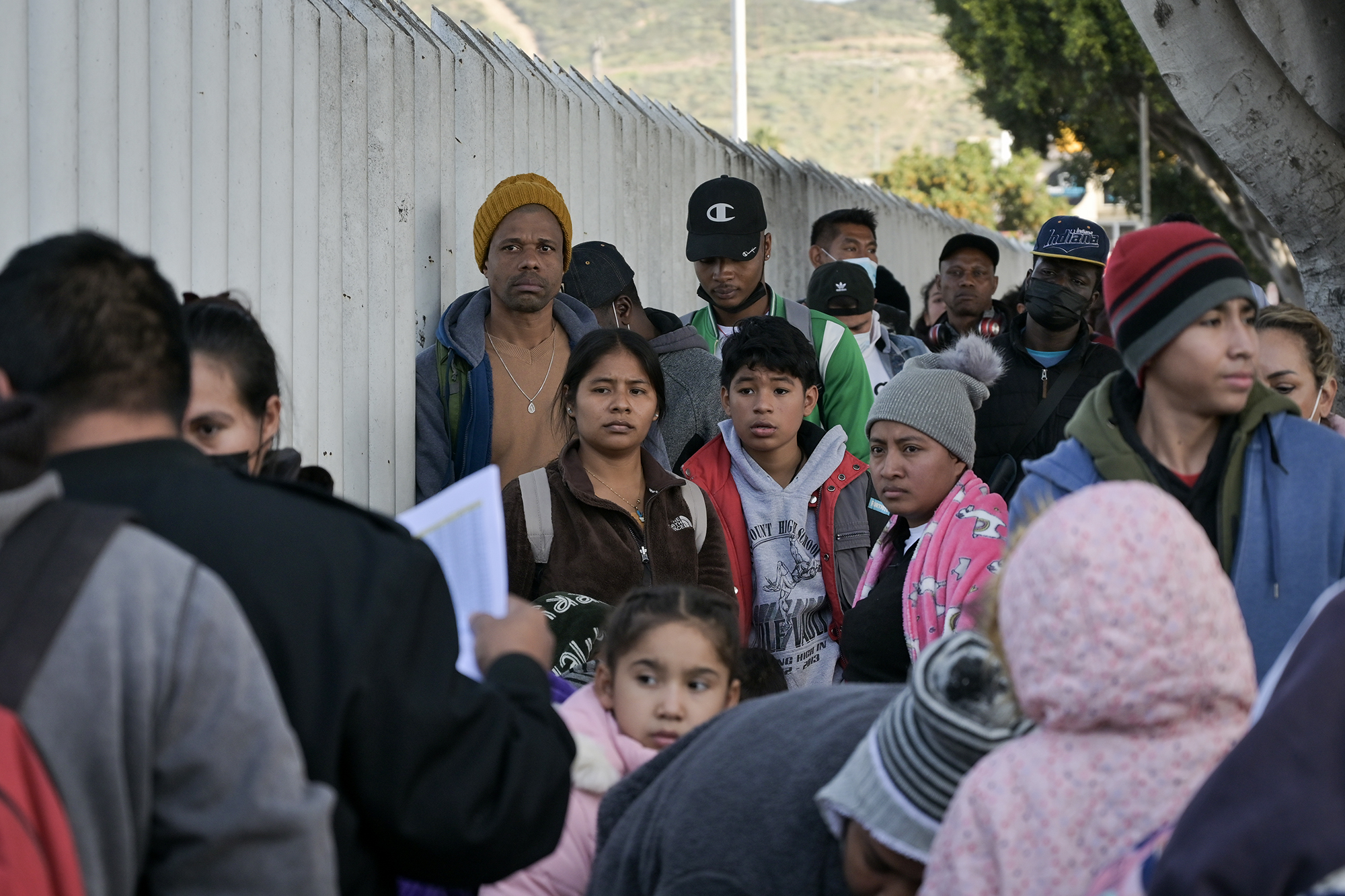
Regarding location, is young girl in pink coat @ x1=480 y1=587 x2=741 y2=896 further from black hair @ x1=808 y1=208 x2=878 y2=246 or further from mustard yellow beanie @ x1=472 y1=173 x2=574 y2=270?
black hair @ x1=808 y1=208 x2=878 y2=246

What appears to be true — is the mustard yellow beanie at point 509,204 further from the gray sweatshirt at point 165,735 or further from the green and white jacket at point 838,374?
the gray sweatshirt at point 165,735

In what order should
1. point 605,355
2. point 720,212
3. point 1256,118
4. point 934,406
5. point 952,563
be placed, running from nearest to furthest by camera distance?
point 952,563, point 934,406, point 605,355, point 720,212, point 1256,118

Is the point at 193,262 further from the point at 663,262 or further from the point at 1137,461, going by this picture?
the point at 663,262

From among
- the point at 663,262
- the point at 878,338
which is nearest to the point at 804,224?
the point at 663,262

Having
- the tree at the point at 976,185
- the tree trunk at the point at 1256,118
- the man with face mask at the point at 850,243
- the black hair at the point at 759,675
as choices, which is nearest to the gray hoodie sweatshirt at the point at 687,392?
the black hair at the point at 759,675

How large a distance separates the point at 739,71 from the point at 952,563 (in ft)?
65.3

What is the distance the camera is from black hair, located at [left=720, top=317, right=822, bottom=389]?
5066 millimetres

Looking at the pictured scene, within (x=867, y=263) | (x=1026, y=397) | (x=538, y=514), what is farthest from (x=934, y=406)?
(x=867, y=263)

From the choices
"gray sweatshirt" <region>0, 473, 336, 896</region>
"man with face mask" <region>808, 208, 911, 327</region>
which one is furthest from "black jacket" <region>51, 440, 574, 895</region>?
"man with face mask" <region>808, 208, 911, 327</region>

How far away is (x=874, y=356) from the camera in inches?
279

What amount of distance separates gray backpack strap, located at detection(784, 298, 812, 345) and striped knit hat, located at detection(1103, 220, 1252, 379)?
271 cm

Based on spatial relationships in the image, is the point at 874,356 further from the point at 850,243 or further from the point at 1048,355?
the point at 850,243

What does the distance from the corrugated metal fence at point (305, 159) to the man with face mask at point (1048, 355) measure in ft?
7.26

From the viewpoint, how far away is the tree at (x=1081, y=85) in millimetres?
19219
